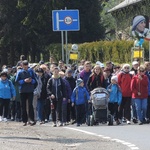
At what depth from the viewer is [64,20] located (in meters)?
30.2

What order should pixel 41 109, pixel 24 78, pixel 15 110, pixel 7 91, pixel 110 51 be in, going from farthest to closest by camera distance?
pixel 110 51, pixel 15 110, pixel 7 91, pixel 41 109, pixel 24 78

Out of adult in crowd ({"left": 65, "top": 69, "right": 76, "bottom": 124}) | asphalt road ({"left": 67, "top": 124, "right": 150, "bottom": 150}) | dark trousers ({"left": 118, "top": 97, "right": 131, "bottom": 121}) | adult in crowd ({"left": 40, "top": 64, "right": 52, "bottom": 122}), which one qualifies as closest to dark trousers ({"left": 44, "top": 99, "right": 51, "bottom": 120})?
adult in crowd ({"left": 40, "top": 64, "right": 52, "bottom": 122})

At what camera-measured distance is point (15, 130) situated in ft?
66.2

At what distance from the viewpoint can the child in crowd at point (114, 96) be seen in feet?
74.1

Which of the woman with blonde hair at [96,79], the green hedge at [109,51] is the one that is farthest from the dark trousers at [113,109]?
the green hedge at [109,51]

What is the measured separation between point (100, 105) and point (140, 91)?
137 centimetres

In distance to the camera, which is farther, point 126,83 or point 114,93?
point 126,83

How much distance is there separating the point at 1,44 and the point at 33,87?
42229 mm

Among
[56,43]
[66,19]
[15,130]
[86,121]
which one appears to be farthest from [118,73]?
[56,43]

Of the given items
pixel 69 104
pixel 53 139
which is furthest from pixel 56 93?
pixel 53 139

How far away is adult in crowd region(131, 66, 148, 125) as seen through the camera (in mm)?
22297

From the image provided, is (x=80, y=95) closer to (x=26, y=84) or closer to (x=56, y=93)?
(x=56, y=93)

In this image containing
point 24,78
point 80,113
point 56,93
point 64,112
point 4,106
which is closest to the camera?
point 24,78

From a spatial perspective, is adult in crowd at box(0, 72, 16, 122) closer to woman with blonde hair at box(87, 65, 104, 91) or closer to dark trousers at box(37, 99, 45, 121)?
dark trousers at box(37, 99, 45, 121)
